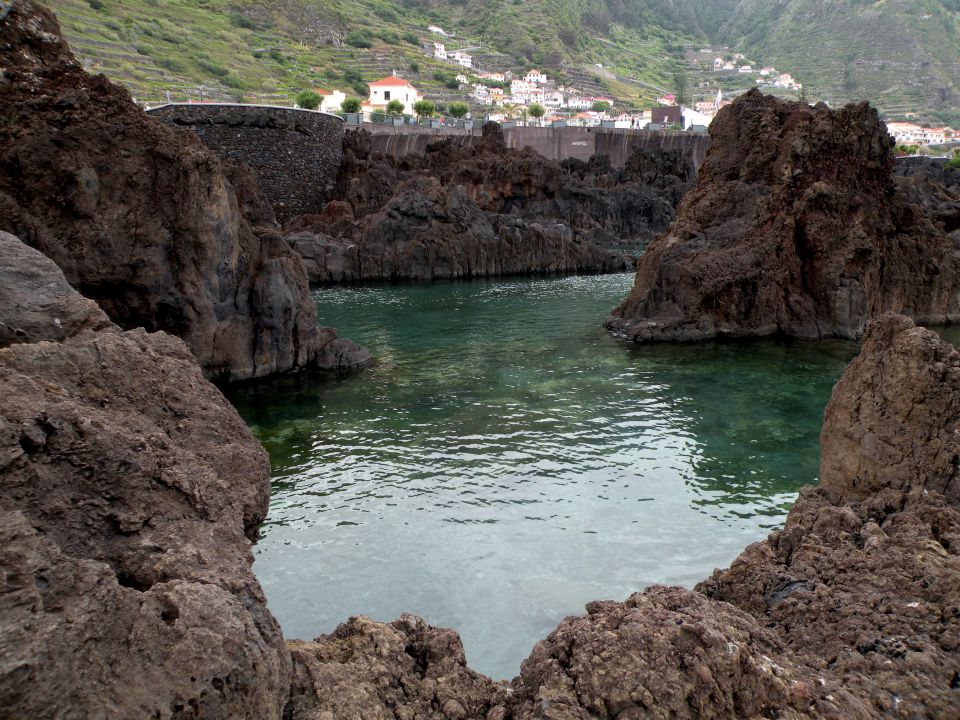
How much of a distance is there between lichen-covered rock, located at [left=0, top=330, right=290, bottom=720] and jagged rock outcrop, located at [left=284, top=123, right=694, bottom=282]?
2999cm

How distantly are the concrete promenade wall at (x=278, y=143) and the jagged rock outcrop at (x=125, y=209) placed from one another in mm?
27349

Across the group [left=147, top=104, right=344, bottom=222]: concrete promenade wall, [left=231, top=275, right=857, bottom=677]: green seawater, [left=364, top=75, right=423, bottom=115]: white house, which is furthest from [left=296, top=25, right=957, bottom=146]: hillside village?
[left=231, top=275, right=857, bottom=677]: green seawater

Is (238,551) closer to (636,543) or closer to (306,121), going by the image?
(636,543)

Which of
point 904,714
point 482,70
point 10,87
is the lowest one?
point 904,714

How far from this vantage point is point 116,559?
139 inches

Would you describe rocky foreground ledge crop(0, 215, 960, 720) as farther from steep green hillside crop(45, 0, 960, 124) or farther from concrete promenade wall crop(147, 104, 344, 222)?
steep green hillside crop(45, 0, 960, 124)

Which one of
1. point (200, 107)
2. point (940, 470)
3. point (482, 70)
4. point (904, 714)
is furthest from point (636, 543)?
point (482, 70)

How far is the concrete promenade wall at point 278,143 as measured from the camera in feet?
130

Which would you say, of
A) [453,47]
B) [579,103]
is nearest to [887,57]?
[579,103]

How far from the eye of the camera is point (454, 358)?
17.6 m

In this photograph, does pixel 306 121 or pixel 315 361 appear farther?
pixel 306 121

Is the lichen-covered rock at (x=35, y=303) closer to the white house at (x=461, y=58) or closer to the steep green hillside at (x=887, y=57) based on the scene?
the white house at (x=461, y=58)

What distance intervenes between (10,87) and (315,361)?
23.3 feet

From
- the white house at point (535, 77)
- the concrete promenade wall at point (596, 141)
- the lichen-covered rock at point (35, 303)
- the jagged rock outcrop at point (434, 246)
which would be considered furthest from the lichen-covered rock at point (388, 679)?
the white house at point (535, 77)
